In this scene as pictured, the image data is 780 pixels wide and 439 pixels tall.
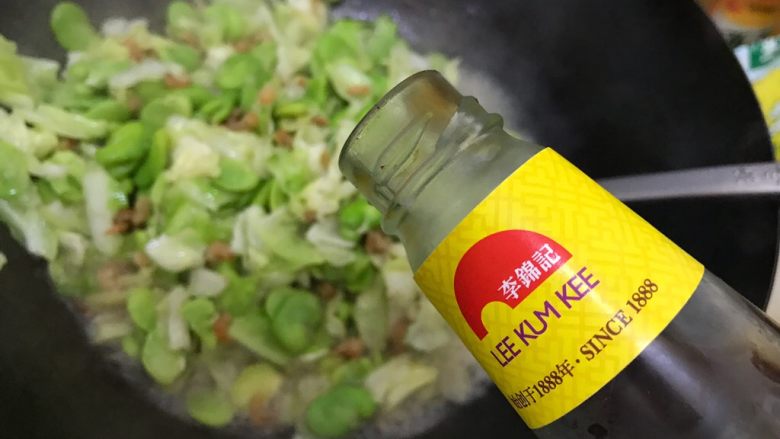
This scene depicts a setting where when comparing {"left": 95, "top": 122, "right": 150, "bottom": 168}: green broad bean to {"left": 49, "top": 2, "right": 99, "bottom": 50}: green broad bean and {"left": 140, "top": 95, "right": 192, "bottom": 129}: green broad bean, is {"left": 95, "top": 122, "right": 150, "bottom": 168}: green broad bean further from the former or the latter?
{"left": 49, "top": 2, "right": 99, "bottom": 50}: green broad bean

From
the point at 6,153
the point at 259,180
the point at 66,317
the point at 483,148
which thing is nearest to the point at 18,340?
the point at 66,317

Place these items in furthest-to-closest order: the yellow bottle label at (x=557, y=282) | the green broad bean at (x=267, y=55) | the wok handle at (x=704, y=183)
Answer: the green broad bean at (x=267, y=55), the wok handle at (x=704, y=183), the yellow bottle label at (x=557, y=282)

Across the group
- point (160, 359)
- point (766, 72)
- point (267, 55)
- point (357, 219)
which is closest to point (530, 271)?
point (357, 219)

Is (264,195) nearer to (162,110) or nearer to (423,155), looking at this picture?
(162,110)

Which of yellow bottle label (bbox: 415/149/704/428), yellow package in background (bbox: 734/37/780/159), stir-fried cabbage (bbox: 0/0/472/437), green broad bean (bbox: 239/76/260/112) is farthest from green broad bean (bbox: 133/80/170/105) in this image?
yellow package in background (bbox: 734/37/780/159)

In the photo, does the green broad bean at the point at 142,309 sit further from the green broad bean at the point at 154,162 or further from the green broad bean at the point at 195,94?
the green broad bean at the point at 195,94

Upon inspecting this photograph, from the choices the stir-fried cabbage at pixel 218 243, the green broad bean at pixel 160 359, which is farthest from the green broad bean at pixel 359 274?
the green broad bean at pixel 160 359

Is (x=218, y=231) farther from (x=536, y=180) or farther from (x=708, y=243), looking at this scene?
(x=708, y=243)
